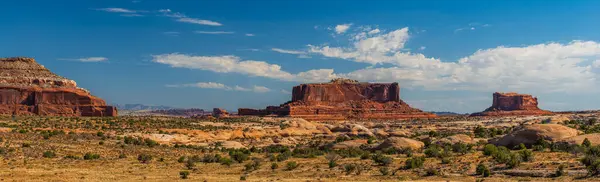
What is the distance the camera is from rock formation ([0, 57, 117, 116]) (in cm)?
7281

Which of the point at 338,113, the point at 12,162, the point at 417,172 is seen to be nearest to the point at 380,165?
the point at 417,172

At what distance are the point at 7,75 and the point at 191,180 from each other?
246ft

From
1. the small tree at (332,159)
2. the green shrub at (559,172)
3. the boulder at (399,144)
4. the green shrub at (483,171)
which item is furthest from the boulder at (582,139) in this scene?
the small tree at (332,159)

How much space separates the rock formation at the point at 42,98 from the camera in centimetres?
7281

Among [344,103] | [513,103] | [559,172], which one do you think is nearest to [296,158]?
[559,172]

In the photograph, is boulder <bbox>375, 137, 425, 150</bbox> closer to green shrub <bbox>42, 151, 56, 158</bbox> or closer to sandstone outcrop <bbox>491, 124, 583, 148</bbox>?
sandstone outcrop <bbox>491, 124, 583, 148</bbox>

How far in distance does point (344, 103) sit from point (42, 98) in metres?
84.1

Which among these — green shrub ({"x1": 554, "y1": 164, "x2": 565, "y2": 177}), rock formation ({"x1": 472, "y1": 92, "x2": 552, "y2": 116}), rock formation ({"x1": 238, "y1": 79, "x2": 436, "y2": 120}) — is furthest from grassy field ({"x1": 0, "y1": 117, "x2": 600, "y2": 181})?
rock formation ({"x1": 472, "y1": 92, "x2": 552, "y2": 116})

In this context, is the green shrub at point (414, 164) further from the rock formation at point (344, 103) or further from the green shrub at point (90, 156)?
the rock formation at point (344, 103)

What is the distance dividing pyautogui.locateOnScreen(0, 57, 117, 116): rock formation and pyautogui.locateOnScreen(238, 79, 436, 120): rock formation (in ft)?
174

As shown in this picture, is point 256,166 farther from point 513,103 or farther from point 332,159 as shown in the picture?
point 513,103

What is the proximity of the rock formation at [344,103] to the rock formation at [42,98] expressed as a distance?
174ft

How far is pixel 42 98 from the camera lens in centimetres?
7438

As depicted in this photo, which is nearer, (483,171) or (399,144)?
(483,171)
